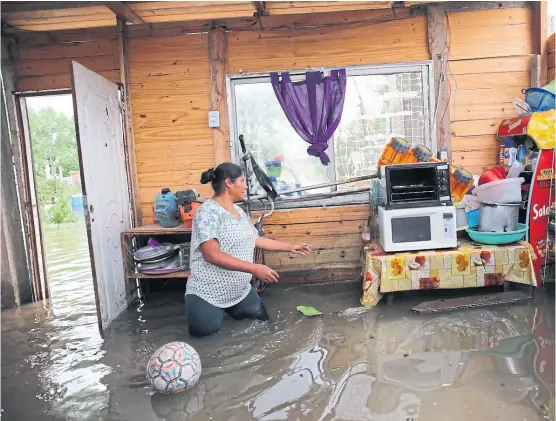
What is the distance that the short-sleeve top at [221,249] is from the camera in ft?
10.9

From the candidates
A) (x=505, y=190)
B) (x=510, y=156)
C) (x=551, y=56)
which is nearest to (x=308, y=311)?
(x=505, y=190)

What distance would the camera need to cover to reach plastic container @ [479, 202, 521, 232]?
3967 millimetres

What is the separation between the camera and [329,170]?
4.84 meters

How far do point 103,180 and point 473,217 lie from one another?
344 cm

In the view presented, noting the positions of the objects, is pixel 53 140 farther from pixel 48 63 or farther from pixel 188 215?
pixel 188 215

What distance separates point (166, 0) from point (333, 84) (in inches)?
70.7

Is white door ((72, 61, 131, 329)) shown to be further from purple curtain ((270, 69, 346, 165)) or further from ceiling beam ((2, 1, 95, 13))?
purple curtain ((270, 69, 346, 165))

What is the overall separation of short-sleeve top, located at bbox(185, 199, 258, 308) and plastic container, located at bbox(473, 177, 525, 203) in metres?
2.14

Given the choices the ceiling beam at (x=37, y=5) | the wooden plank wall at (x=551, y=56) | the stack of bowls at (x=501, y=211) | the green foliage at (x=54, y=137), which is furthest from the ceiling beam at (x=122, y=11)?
the green foliage at (x=54, y=137)

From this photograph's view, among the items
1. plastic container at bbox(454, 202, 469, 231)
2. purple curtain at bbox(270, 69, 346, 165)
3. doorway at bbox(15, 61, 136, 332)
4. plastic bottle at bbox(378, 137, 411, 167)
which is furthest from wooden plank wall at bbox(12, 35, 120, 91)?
plastic container at bbox(454, 202, 469, 231)

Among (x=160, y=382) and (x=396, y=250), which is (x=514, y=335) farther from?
(x=160, y=382)

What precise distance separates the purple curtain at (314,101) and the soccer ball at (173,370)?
2722 mm

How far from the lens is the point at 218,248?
3211 millimetres

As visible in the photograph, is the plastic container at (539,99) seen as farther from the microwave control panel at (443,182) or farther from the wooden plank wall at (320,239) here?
the wooden plank wall at (320,239)
